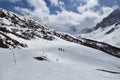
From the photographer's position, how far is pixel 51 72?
1817 cm

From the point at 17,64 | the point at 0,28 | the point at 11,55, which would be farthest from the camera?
the point at 0,28

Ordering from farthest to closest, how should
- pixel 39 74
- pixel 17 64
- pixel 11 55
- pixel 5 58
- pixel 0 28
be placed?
pixel 0 28
pixel 11 55
pixel 5 58
pixel 17 64
pixel 39 74

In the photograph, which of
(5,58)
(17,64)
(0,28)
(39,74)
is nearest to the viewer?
(39,74)

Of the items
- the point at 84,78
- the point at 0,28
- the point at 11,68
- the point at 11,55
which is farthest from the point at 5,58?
the point at 0,28

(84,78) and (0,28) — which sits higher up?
(0,28)

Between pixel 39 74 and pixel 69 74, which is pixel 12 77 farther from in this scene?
pixel 69 74

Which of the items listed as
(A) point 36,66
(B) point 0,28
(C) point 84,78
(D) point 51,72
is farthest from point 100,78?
(B) point 0,28

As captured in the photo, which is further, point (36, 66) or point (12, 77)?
point (36, 66)

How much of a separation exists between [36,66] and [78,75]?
12.6 ft

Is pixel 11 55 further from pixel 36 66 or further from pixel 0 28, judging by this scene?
pixel 0 28

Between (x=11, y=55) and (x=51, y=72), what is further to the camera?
(x=11, y=55)

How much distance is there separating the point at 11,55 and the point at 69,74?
24.8 ft

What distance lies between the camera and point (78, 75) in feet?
60.1

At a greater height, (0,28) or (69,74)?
(0,28)
